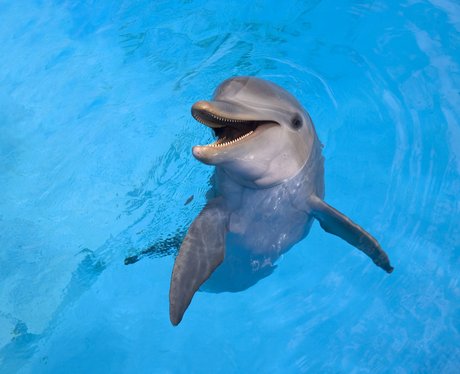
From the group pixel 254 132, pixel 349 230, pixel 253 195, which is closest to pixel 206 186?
pixel 253 195

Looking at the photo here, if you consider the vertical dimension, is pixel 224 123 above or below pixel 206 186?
above

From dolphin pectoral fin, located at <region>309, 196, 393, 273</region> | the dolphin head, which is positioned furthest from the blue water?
the dolphin head

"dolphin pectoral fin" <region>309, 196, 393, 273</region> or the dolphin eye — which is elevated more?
the dolphin eye

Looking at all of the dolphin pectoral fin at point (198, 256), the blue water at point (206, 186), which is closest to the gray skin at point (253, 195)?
the dolphin pectoral fin at point (198, 256)

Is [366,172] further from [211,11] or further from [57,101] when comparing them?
[57,101]

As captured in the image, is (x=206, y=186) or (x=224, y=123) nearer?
(x=224, y=123)

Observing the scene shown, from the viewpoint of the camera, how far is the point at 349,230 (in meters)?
5.02

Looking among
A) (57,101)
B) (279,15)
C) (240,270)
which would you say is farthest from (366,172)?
(57,101)

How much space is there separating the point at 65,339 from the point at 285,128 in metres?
3.81

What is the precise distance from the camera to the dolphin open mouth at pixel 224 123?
3.87m

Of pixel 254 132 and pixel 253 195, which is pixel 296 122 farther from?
pixel 253 195

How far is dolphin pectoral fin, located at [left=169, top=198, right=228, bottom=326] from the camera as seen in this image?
176 inches

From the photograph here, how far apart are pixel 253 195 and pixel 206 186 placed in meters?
1.88

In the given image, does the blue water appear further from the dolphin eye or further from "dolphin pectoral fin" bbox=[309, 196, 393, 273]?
the dolphin eye
